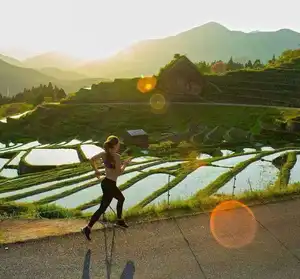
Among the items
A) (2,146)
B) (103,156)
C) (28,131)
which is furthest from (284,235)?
(28,131)

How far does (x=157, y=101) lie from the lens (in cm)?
8950

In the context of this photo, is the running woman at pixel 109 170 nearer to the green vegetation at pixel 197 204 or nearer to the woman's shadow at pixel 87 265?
the woman's shadow at pixel 87 265

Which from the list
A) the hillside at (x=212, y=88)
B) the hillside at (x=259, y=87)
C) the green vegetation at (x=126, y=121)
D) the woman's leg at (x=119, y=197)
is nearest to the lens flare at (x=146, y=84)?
the hillside at (x=212, y=88)

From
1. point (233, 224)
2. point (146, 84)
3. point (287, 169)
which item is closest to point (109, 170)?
point (233, 224)

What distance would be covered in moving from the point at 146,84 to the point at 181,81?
10760 mm

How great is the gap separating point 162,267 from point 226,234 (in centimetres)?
212

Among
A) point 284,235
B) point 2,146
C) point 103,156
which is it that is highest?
point 103,156

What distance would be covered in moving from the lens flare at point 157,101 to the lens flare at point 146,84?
178 inches

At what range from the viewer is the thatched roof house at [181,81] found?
310 feet

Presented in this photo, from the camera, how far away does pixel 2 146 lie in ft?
225

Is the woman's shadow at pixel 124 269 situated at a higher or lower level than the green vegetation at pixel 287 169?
higher

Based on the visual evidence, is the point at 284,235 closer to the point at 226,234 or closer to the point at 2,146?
the point at 226,234

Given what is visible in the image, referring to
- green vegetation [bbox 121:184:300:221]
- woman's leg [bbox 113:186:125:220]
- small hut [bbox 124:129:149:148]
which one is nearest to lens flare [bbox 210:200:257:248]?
green vegetation [bbox 121:184:300:221]

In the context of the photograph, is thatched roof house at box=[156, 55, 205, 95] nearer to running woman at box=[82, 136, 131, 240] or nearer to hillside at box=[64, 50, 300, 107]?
hillside at box=[64, 50, 300, 107]
